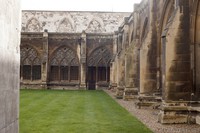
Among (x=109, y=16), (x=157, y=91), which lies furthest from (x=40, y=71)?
(x=157, y=91)

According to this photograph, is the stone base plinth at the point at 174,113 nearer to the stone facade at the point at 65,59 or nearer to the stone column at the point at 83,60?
the stone column at the point at 83,60

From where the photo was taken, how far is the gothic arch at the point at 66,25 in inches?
1763

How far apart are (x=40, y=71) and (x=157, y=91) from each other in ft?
77.7

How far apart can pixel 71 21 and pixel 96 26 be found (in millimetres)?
3372

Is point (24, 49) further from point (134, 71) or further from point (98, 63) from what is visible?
point (134, 71)

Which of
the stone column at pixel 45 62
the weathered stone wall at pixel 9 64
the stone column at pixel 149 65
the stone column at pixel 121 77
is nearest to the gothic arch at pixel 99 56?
the stone column at pixel 45 62

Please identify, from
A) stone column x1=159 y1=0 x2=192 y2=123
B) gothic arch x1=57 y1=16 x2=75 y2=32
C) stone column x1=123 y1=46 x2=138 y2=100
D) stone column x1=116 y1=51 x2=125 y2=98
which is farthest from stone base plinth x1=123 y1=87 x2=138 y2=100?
gothic arch x1=57 y1=16 x2=75 y2=32

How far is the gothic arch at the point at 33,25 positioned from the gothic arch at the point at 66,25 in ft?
8.74

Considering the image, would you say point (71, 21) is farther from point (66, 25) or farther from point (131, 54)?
point (131, 54)

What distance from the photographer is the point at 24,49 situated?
38.3m

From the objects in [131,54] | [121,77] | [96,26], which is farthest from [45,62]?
[131,54]

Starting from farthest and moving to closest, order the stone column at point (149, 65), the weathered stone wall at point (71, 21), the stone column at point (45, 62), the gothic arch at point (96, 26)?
1. the weathered stone wall at point (71, 21)
2. the gothic arch at point (96, 26)
3. the stone column at point (45, 62)
4. the stone column at point (149, 65)

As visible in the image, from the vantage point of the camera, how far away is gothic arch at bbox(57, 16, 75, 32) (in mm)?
44781

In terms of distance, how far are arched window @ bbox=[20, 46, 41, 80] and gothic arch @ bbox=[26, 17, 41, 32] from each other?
6.69 metres
